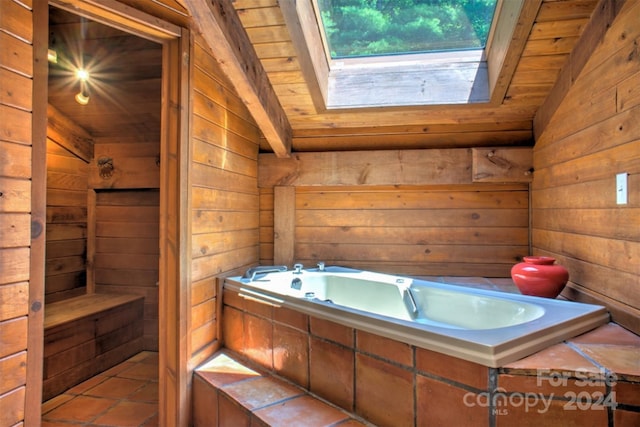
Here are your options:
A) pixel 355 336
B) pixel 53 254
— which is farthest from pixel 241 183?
pixel 53 254

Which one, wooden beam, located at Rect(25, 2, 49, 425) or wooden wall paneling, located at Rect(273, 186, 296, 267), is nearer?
wooden beam, located at Rect(25, 2, 49, 425)

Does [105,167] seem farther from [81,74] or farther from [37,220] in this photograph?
[37,220]

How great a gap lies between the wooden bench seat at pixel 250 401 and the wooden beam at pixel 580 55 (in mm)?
1903

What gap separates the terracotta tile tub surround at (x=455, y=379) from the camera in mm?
1043

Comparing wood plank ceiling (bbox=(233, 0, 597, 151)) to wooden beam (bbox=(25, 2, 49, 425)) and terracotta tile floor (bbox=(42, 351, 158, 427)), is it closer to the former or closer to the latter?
wooden beam (bbox=(25, 2, 49, 425))

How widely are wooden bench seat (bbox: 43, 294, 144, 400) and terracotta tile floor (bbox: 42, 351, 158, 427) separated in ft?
0.27

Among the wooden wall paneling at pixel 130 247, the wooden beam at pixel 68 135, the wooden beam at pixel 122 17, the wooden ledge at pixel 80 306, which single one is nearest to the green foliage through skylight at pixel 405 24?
the wooden beam at pixel 122 17

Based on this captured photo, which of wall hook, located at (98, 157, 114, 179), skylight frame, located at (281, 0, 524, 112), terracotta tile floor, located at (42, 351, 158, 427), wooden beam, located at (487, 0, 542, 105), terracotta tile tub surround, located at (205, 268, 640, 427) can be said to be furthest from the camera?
wall hook, located at (98, 157, 114, 179)

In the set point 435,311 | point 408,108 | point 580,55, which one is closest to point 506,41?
point 580,55

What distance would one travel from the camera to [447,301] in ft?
6.51

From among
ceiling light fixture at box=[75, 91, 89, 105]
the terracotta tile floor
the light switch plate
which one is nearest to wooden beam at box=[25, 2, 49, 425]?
the terracotta tile floor

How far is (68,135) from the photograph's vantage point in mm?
2711

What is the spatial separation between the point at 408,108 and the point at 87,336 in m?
2.53

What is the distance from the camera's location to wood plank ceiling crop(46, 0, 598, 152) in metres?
1.69
